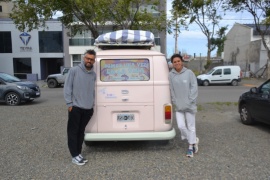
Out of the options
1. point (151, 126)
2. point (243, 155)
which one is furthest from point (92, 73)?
point (243, 155)

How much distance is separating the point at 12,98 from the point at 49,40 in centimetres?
2031

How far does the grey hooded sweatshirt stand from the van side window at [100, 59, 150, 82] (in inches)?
20.9

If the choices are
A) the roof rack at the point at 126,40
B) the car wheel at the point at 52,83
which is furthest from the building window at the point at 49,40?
the roof rack at the point at 126,40

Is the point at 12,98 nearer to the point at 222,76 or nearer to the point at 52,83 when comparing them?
the point at 52,83

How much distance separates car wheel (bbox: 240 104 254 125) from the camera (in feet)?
23.2

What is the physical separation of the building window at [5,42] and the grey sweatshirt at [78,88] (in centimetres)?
2927

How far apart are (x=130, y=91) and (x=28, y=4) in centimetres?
992

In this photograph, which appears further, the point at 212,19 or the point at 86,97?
the point at 212,19

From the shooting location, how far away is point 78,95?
14.6 ft

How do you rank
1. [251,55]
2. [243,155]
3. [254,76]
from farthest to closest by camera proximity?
[251,55], [254,76], [243,155]

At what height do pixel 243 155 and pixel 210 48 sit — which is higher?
pixel 210 48

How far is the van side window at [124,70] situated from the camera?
16.1ft

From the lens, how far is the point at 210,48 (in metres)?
26.3

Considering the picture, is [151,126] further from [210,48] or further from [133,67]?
[210,48]
